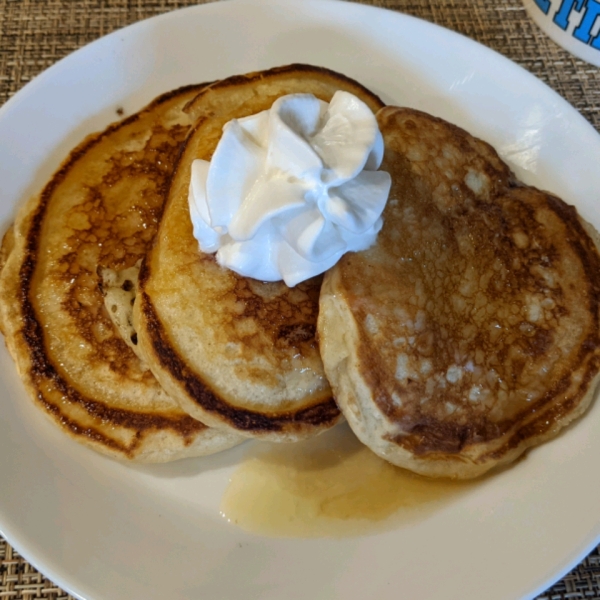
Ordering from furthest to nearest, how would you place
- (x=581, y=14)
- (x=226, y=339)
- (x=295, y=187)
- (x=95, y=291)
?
(x=581, y=14)
(x=95, y=291)
(x=226, y=339)
(x=295, y=187)

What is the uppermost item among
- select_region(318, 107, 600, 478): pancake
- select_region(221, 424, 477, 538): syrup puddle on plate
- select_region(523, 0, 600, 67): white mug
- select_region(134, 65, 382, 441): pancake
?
select_region(523, 0, 600, 67): white mug

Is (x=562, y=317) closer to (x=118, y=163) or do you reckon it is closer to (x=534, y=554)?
(x=534, y=554)

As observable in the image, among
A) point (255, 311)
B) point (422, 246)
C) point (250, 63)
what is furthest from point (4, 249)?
point (422, 246)

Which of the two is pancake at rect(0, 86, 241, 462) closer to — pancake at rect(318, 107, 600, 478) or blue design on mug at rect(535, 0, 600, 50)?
pancake at rect(318, 107, 600, 478)

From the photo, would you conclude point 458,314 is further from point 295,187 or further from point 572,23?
point 572,23

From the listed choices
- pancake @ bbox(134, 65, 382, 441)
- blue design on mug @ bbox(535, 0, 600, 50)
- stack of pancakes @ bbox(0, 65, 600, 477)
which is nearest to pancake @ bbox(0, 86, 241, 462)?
stack of pancakes @ bbox(0, 65, 600, 477)

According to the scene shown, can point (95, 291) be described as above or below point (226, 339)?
below

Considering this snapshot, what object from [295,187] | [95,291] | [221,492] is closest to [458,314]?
[295,187]
